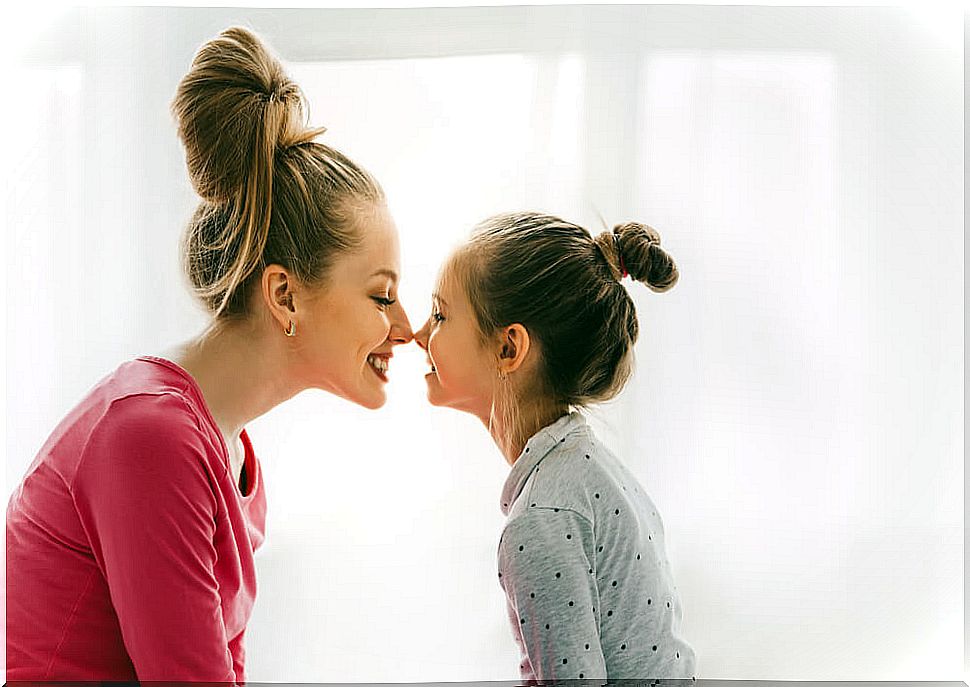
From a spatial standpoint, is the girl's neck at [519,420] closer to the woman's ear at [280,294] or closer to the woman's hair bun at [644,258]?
the woman's hair bun at [644,258]

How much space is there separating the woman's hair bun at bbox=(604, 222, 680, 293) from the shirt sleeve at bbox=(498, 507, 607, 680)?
0.36m

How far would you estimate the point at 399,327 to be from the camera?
5.06 ft

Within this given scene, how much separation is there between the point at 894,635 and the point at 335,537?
0.88 meters

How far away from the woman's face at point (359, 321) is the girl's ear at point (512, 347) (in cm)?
17

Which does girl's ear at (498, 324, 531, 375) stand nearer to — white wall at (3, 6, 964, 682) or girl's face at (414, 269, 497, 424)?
girl's face at (414, 269, 497, 424)

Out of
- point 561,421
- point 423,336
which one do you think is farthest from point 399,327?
point 561,421

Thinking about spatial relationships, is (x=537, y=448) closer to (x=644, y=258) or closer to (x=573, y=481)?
(x=573, y=481)

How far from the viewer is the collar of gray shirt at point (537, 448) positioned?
1.42m

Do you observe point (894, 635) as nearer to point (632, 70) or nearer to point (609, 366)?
point (609, 366)

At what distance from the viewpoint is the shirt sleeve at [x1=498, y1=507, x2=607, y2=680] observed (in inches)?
51.9

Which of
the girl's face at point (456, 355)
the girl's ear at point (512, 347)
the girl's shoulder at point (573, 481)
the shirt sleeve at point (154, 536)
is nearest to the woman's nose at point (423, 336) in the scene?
the girl's face at point (456, 355)

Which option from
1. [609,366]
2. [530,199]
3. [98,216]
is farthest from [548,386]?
[98,216]

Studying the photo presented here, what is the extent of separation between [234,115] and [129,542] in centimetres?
58

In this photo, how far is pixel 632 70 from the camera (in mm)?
1589
